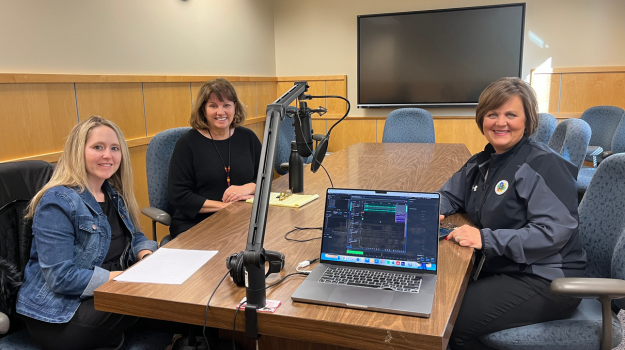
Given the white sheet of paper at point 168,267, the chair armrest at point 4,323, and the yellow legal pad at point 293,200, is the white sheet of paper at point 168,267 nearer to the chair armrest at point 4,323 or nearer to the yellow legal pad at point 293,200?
the chair armrest at point 4,323

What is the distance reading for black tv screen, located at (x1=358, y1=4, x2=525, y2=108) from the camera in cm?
498

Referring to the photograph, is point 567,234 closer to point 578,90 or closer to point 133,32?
point 133,32

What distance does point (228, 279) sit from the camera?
1213 mm

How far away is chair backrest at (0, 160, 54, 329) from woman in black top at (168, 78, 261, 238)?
70 centimetres

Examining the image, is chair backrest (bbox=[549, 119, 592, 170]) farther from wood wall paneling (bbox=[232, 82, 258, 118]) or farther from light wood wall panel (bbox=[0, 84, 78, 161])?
wood wall paneling (bbox=[232, 82, 258, 118])

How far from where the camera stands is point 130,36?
323cm

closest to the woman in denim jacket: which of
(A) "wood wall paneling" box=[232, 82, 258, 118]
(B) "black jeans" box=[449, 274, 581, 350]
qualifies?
(B) "black jeans" box=[449, 274, 581, 350]

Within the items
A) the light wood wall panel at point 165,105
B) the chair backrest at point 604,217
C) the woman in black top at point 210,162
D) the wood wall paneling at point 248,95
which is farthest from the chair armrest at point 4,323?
the wood wall paneling at point 248,95

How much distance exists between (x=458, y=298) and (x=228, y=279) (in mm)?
607

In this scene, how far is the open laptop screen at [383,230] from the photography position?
47.5 inches

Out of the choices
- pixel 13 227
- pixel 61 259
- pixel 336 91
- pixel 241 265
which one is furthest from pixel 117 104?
pixel 336 91

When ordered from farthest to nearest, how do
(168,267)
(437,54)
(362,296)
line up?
1. (437,54)
2. (168,267)
3. (362,296)

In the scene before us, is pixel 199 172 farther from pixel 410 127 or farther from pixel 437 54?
pixel 437 54

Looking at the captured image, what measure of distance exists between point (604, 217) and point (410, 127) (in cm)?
269
